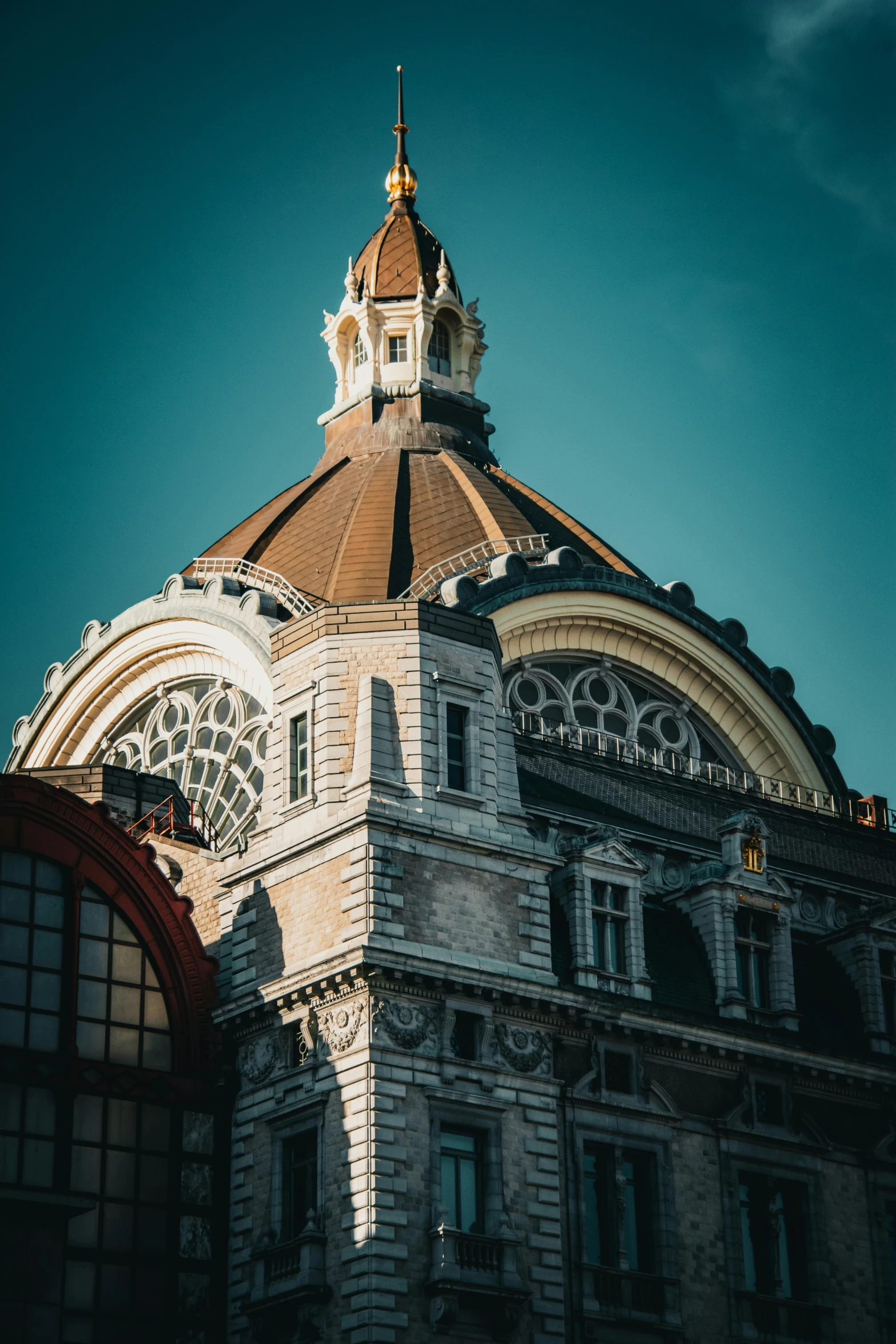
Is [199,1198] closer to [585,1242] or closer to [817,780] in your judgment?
[585,1242]

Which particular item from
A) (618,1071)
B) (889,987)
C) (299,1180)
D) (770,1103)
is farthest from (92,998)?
(889,987)

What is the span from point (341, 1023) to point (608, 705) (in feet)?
77.3

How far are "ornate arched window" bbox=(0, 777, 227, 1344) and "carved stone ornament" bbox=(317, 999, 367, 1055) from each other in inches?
137

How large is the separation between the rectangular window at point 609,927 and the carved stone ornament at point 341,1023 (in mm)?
7281

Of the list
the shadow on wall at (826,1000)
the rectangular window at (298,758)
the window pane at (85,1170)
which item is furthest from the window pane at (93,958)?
the shadow on wall at (826,1000)

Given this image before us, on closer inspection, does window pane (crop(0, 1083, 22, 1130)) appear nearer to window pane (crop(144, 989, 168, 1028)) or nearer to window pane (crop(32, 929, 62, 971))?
window pane (crop(32, 929, 62, 971))

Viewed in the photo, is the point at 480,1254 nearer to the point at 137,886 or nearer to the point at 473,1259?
the point at 473,1259

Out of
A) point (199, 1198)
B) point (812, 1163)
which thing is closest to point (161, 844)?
point (199, 1198)

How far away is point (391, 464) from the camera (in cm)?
7525

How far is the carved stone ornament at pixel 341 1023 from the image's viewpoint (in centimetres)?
4694

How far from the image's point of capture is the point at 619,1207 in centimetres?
4928

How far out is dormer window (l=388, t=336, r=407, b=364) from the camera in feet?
274

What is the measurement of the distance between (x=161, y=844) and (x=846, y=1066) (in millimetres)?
17037

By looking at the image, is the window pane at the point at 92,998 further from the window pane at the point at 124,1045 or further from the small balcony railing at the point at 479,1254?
the small balcony railing at the point at 479,1254
